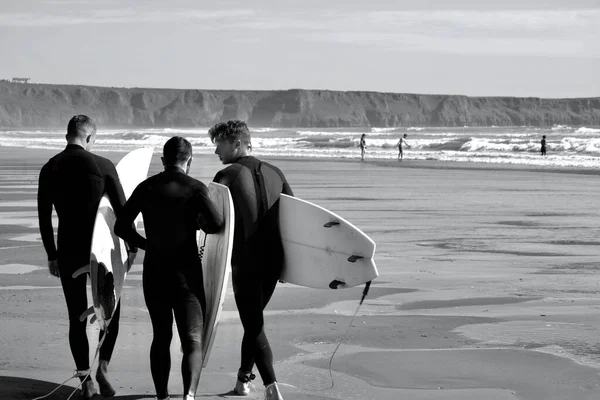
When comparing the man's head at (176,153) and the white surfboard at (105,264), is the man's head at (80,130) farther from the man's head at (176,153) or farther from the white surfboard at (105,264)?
the man's head at (176,153)

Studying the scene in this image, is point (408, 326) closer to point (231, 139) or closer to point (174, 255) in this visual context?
point (231, 139)

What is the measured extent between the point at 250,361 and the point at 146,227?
954 millimetres

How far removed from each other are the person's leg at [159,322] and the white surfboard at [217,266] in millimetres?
229

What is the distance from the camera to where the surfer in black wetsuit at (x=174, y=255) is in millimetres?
4520

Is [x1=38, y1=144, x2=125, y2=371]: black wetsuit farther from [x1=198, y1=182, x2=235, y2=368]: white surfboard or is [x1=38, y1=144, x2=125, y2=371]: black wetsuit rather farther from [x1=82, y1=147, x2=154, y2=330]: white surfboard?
[x1=198, y1=182, x2=235, y2=368]: white surfboard

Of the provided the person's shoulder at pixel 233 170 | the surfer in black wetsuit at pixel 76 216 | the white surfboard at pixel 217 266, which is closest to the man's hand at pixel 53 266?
the surfer in black wetsuit at pixel 76 216

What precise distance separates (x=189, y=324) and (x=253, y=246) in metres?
0.54

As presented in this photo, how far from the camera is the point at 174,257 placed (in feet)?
14.8

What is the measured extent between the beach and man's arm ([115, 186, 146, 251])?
2.82ft

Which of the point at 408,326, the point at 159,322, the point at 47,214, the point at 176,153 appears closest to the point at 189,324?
the point at 159,322

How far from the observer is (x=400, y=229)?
41.3 feet

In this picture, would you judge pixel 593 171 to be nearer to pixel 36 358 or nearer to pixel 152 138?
pixel 36 358

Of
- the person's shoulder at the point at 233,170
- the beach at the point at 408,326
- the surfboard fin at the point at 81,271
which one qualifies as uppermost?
the person's shoulder at the point at 233,170

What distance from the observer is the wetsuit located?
4520mm
